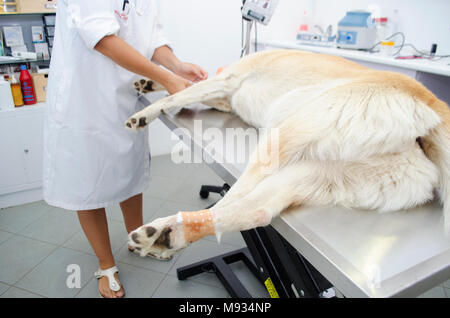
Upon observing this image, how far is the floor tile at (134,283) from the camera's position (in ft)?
5.04

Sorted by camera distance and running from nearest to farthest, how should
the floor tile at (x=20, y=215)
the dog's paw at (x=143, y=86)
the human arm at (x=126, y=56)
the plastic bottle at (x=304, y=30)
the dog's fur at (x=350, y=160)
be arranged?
1. the dog's fur at (x=350, y=160)
2. the human arm at (x=126, y=56)
3. the dog's paw at (x=143, y=86)
4. the floor tile at (x=20, y=215)
5. the plastic bottle at (x=304, y=30)

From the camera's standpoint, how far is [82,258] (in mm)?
1763

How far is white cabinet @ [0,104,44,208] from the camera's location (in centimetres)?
Answer: 210

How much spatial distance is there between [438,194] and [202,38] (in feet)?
8.25

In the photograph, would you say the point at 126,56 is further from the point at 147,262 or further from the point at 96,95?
the point at 147,262

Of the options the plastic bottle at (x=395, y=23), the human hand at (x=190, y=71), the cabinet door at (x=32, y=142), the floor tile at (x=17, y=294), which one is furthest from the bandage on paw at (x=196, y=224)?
the plastic bottle at (x=395, y=23)

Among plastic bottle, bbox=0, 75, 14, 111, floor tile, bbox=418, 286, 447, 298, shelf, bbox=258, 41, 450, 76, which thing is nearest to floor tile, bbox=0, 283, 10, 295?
plastic bottle, bbox=0, 75, 14, 111

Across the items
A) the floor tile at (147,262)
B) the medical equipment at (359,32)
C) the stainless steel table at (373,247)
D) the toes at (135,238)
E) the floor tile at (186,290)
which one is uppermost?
the medical equipment at (359,32)

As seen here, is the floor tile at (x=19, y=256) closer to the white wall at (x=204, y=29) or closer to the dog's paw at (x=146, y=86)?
the dog's paw at (x=146, y=86)

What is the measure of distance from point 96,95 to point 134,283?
961 mm

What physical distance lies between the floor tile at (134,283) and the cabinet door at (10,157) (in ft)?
3.57

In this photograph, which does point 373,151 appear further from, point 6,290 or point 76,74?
point 6,290

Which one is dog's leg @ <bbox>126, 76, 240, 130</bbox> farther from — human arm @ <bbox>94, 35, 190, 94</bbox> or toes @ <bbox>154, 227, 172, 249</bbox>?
toes @ <bbox>154, 227, 172, 249</bbox>
